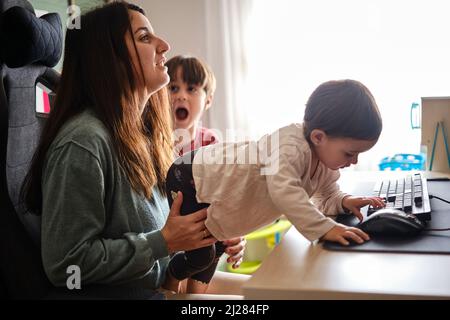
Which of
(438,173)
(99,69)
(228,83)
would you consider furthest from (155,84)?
(228,83)

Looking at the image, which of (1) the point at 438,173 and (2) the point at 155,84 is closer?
(2) the point at 155,84

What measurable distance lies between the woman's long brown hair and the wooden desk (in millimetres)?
398

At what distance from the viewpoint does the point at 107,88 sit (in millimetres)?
1076

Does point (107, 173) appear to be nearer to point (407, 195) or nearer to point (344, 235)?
point (344, 235)

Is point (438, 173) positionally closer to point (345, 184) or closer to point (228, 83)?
point (345, 184)

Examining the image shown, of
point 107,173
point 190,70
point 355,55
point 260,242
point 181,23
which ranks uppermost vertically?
point 181,23

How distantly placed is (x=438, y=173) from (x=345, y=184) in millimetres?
396

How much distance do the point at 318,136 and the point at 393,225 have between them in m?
0.27

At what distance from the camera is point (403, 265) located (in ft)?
2.47

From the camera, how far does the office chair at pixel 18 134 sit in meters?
0.85

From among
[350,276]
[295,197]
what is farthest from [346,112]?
[350,276]

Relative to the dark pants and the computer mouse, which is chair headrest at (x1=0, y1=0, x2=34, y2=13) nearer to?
the dark pants

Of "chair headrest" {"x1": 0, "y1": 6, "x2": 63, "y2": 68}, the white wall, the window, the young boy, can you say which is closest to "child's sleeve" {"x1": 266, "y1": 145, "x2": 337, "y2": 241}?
"chair headrest" {"x1": 0, "y1": 6, "x2": 63, "y2": 68}
